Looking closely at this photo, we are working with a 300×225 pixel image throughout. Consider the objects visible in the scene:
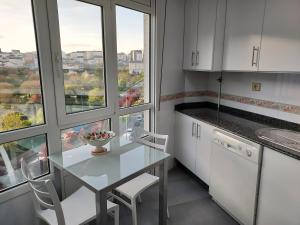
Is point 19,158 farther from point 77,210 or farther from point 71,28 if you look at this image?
point 71,28

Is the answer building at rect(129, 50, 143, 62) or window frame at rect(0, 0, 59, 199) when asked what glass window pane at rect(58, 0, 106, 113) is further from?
building at rect(129, 50, 143, 62)

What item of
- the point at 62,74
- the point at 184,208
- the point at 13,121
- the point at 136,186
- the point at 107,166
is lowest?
the point at 184,208

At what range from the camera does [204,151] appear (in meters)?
2.32

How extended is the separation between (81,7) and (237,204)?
2.19 metres

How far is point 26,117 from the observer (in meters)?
1.54

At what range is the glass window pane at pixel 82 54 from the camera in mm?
1674

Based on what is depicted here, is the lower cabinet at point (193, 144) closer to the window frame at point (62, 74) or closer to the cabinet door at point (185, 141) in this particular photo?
the cabinet door at point (185, 141)

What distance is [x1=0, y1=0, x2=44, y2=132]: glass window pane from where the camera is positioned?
4.55ft

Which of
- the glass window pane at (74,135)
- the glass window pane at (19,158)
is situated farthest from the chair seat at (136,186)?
the glass window pane at (19,158)

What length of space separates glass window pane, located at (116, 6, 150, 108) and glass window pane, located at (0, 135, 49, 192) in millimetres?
868

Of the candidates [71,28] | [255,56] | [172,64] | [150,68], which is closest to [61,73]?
[71,28]

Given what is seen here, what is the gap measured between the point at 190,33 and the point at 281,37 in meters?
1.08

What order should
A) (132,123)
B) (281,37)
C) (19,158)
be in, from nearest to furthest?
(19,158) → (281,37) → (132,123)

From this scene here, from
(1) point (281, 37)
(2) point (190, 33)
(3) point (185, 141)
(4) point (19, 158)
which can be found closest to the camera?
(4) point (19, 158)
